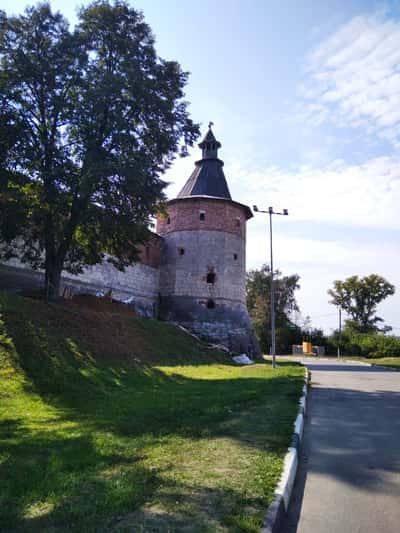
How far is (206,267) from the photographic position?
28016 millimetres

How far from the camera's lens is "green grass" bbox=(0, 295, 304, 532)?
3.08 metres

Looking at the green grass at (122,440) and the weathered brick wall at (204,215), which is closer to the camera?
the green grass at (122,440)

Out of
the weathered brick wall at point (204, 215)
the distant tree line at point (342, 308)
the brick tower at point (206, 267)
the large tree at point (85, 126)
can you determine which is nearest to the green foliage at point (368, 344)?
the distant tree line at point (342, 308)

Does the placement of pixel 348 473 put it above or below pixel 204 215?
below

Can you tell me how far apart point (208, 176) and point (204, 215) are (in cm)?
396

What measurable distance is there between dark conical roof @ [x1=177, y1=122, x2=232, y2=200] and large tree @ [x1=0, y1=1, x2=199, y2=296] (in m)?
13.2

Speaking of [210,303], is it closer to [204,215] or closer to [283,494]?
[204,215]

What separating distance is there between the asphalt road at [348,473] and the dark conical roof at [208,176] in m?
23.2

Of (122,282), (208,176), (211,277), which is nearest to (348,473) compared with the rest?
(122,282)

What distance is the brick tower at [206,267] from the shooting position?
27.1 metres

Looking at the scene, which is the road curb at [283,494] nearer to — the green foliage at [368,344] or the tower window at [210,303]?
the tower window at [210,303]

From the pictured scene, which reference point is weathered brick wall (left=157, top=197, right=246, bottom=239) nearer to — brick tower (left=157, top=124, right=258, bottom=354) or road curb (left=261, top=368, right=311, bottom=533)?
brick tower (left=157, top=124, right=258, bottom=354)

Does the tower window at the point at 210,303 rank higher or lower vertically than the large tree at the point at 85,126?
lower

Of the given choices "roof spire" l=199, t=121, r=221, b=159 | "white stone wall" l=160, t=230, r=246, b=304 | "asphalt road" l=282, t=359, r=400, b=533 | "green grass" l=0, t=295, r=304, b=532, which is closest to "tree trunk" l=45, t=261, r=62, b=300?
"green grass" l=0, t=295, r=304, b=532
